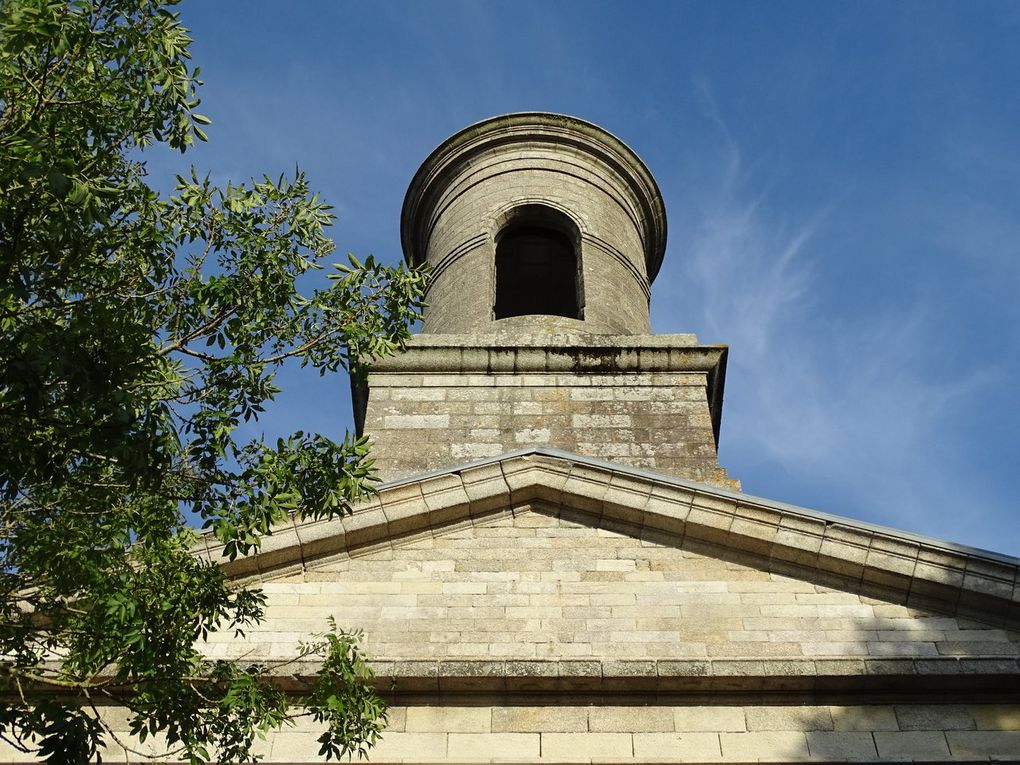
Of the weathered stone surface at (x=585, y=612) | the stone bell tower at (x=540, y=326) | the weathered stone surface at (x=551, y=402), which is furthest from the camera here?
the stone bell tower at (x=540, y=326)

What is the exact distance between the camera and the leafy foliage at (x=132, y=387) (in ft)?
16.0

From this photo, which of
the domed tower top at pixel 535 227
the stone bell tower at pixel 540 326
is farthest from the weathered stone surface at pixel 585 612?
the domed tower top at pixel 535 227

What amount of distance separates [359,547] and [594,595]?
161cm

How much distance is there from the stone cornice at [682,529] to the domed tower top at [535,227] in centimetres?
398

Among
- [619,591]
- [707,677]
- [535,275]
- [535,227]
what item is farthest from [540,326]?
[707,677]

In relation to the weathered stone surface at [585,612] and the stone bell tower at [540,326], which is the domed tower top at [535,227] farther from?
the weathered stone surface at [585,612]

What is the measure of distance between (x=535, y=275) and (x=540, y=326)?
335cm

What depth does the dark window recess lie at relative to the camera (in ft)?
47.4

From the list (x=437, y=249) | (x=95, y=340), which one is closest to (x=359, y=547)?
(x=95, y=340)

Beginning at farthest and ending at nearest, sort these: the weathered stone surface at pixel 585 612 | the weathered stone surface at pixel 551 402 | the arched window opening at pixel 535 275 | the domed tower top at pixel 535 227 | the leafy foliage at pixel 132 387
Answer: the arched window opening at pixel 535 275
the domed tower top at pixel 535 227
the weathered stone surface at pixel 551 402
the weathered stone surface at pixel 585 612
the leafy foliage at pixel 132 387

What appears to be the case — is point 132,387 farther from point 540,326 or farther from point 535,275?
point 535,275

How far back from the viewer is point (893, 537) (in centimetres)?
721

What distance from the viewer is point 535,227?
13562mm

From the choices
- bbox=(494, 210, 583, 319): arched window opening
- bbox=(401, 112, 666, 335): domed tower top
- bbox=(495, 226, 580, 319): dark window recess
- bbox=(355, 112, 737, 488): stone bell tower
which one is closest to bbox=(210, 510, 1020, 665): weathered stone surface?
bbox=(355, 112, 737, 488): stone bell tower
